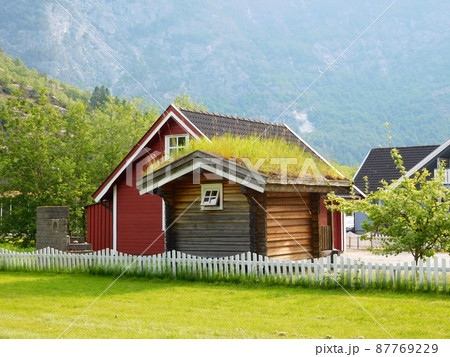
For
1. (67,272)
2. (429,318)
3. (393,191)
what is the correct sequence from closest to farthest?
1. (429,318)
2. (393,191)
3. (67,272)

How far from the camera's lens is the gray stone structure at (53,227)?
20.9 m

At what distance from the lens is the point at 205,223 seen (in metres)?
18.0

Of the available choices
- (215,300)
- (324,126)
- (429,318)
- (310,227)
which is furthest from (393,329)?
(324,126)

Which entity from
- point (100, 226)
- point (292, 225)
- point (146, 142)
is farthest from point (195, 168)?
point (100, 226)

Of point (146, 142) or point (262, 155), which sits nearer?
point (262, 155)

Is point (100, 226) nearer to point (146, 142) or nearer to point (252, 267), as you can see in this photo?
point (146, 142)

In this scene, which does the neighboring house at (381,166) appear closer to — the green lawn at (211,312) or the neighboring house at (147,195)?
the neighboring house at (147,195)

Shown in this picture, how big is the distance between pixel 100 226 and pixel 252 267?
12777 mm

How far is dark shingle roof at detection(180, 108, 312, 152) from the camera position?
76.1 ft

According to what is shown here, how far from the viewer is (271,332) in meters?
9.33

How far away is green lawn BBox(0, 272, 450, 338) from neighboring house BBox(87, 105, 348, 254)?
8.62m

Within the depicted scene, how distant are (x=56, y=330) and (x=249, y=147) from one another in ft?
29.9

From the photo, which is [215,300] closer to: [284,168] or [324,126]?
[284,168]

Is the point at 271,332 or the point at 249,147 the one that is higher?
the point at 249,147
